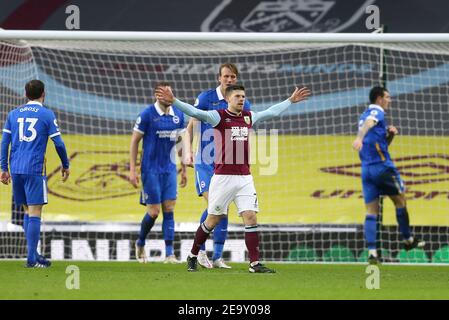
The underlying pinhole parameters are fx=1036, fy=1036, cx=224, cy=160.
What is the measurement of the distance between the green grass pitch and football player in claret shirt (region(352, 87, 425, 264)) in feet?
3.19

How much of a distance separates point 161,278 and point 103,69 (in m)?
6.34

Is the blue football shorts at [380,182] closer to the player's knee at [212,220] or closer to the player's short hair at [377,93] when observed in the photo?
the player's short hair at [377,93]

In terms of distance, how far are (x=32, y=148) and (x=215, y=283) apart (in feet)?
9.87

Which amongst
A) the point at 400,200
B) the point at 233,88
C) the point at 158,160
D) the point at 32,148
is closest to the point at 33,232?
the point at 32,148

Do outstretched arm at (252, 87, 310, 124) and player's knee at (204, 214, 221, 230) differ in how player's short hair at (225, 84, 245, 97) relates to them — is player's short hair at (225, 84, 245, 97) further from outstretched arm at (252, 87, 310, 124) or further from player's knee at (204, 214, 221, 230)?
player's knee at (204, 214, 221, 230)

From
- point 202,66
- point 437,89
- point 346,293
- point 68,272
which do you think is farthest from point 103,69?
point 346,293

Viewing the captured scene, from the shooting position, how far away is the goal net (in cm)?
1360

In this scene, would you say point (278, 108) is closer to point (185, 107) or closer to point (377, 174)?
point (185, 107)

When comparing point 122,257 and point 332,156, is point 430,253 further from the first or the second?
point 122,257

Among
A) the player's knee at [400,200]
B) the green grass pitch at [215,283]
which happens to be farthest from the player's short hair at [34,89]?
the player's knee at [400,200]

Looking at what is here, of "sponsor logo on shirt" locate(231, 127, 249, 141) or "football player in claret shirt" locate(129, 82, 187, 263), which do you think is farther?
"football player in claret shirt" locate(129, 82, 187, 263)

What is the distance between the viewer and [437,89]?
14.6 meters

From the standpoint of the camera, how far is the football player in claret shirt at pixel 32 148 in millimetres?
10867

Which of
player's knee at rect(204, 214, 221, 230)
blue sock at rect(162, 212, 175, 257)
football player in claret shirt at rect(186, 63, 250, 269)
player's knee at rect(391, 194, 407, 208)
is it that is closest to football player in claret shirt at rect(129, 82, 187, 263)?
blue sock at rect(162, 212, 175, 257)
